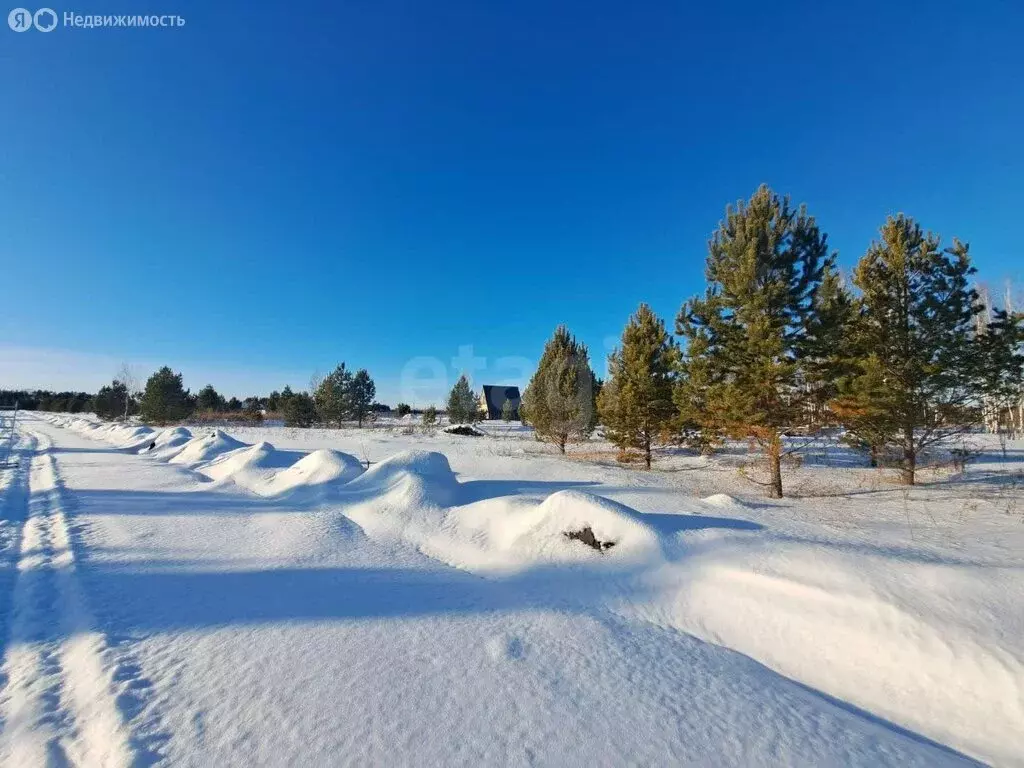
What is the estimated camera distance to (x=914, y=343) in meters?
12.6

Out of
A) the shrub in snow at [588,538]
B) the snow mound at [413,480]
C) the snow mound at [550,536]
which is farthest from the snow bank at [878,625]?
the snow mound at [413,480]

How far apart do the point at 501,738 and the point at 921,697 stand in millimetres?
3035

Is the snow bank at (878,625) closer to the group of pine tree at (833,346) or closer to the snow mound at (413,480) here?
the snow mound at (413,480)

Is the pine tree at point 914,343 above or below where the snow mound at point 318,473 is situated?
above

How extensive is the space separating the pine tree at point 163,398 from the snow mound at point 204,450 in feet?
72.7

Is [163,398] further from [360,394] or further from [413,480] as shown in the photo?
[413,480]

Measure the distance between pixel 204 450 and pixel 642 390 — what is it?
1637 centimetres

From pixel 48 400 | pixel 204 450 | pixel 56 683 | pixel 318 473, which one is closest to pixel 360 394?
pixel 204 450

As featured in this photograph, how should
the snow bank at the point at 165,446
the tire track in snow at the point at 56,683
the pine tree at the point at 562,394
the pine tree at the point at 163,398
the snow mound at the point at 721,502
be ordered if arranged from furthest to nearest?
the pine tree at the point at 163,398
the pine tree at the point at 562,394
the snow bank at the point at 165,446
the snow mound at the point at 721,502
the tire track in snow at the point at 56,683

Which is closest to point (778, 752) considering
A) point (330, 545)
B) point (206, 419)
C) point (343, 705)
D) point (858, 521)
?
point (343, 705)

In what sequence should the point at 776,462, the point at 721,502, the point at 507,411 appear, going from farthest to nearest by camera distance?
the point at 507,411 < the point at 776,462 < the point at 721,502

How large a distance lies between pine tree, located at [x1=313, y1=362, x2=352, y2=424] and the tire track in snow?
33767 mm

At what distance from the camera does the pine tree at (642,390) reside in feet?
54.6

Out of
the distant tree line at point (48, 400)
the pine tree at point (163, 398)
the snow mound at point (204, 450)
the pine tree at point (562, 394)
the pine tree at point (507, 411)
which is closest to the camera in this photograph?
the snow mound at point (204, 450)
